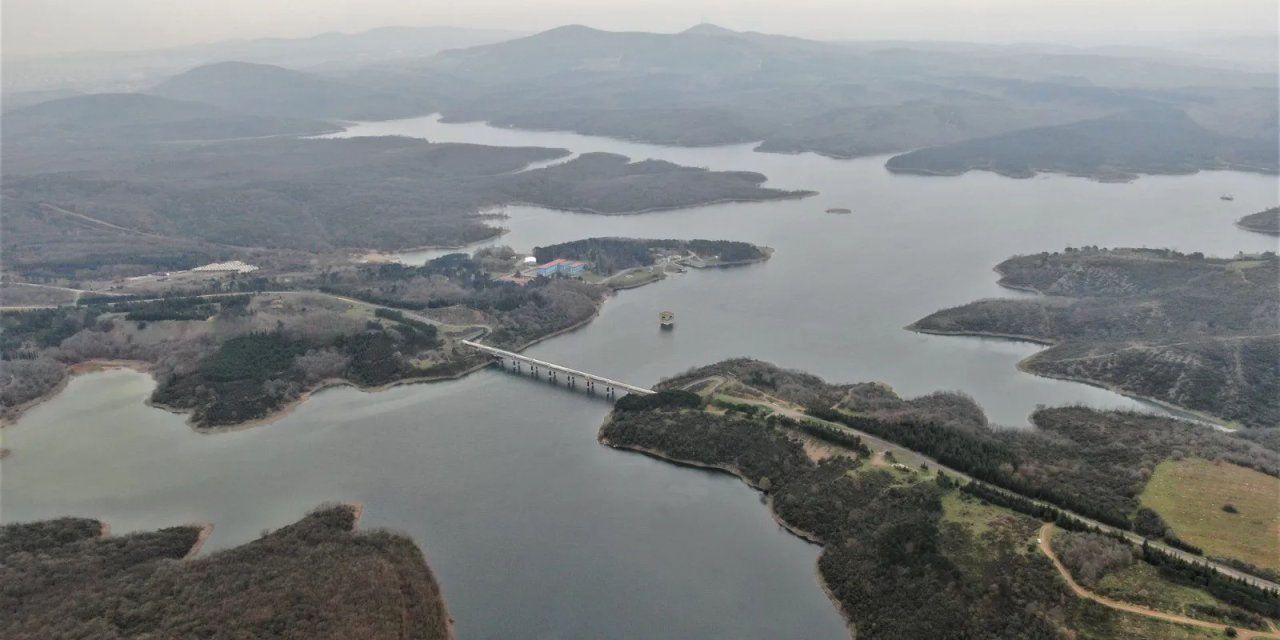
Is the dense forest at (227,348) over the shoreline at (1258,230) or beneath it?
over

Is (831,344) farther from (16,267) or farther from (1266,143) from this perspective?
(1266,143)

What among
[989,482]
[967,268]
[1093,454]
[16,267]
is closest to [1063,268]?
[967,268]

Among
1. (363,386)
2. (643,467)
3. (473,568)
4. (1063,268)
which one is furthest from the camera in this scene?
(1063,268)

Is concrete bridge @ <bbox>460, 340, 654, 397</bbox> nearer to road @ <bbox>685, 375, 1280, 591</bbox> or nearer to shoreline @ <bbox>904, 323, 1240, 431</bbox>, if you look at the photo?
road @ <bbox>685, 375, 1280, 591</bbox>

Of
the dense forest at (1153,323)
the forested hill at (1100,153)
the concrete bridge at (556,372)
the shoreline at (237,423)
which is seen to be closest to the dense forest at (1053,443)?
the dense forest at (1153,323)

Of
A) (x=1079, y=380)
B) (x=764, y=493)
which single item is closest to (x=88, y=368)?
(x=764, y=493)

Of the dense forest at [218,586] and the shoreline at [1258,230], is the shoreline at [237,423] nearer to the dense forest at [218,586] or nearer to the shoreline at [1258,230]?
the dense forest at [218,586]
